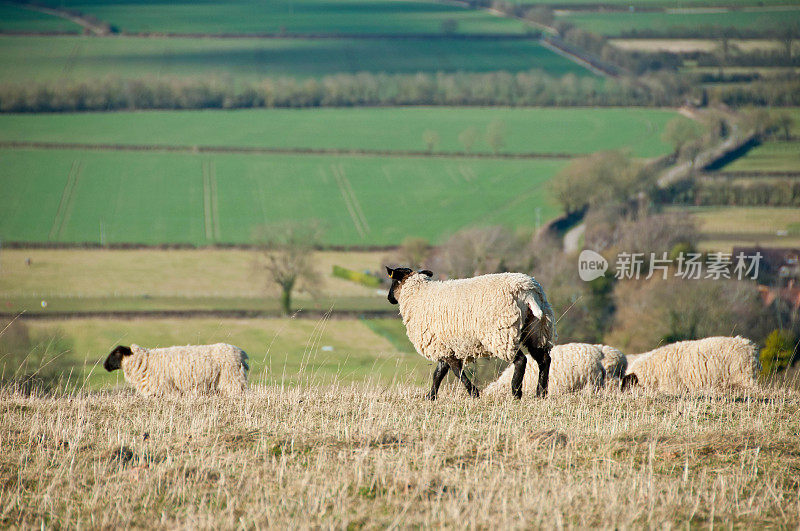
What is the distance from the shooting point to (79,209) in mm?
85125

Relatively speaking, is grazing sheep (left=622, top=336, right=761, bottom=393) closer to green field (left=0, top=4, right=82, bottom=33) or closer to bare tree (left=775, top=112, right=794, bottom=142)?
bare tree (left=775, top=112, right=794, bottom=142)

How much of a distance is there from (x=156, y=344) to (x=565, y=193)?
156 ft

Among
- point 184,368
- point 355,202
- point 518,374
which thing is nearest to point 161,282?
point 355,202

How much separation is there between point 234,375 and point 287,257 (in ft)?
172

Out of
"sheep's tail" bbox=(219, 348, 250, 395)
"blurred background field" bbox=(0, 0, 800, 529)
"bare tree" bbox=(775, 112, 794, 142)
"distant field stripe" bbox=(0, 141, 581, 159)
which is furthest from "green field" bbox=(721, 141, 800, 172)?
"sheep's tail" bbox=(219, 348, 250, 395)

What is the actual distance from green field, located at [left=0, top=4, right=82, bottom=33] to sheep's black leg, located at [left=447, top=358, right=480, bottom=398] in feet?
455

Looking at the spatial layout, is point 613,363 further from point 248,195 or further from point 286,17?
point 286,17

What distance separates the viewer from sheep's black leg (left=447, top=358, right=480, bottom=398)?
11.5m

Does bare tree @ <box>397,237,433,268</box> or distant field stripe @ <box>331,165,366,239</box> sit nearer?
bare tree @ <box>397,237,433,268</box>

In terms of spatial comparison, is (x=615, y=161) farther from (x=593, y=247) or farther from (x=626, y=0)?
(x=626, y=0)

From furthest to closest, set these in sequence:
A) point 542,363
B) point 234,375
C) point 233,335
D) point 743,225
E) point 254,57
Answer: point 254,57, point 743,225, point 233,335, point 234,375, point 542,363

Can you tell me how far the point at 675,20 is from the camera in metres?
136

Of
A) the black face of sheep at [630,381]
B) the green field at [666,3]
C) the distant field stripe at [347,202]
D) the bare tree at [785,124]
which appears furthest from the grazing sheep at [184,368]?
the green field at [666,3]

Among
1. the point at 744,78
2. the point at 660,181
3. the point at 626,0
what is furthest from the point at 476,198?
the point at 626,0
